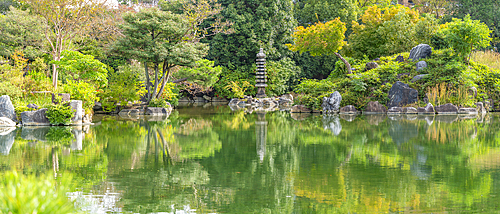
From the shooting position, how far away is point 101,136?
30.5 feet

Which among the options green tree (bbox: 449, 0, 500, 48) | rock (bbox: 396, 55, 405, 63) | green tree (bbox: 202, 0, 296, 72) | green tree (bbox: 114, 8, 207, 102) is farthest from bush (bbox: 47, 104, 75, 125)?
green tree (bbox: 449, 0, 500, 48)

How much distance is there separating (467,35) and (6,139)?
49.2 ft

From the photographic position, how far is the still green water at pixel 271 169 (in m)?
4.04

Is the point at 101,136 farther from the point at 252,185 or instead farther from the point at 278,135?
the point at 252,185

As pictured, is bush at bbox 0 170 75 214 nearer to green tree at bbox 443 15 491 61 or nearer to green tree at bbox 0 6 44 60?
green tree at bbox 443 15 491 61

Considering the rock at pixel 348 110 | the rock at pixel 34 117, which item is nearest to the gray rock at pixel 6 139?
the rock at pixel 34 117

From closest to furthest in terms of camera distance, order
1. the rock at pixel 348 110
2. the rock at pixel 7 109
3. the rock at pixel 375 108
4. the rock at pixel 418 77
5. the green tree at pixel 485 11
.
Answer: the rock at pixel 7 109, the rock at pixel 375 108, the rock at pixel 348 110, the rock at pixel 418 77, the green tree at pixel 485 11

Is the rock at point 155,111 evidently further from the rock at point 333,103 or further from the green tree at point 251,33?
the green tree at point 251,33

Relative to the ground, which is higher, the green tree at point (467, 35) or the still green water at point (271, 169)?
the green tree at point (467, 35)

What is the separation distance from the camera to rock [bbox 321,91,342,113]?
54.3ft

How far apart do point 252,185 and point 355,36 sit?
19.2 m

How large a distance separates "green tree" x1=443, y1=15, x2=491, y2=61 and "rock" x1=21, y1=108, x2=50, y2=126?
46.0 ft

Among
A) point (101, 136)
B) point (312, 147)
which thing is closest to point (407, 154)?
point (312, 147)

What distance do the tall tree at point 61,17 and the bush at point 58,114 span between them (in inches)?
200
